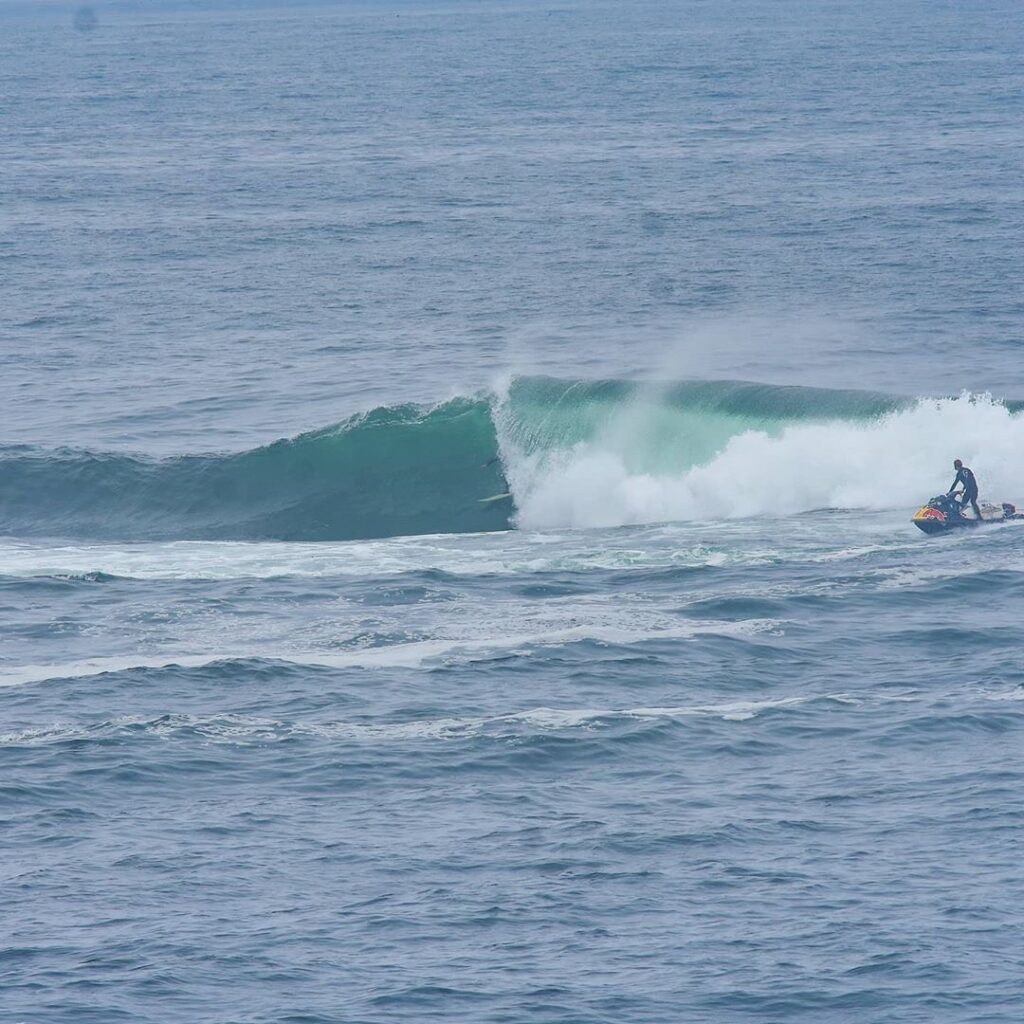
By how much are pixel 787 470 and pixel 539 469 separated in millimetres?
6737

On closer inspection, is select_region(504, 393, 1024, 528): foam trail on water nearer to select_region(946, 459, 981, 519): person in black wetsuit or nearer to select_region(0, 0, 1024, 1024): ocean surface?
select_region(0, 0, 1024, 1024): ocean surface

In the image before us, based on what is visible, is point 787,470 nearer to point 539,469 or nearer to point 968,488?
point 539,469

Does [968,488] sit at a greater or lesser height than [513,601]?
greater

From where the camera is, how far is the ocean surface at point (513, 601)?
2522cm

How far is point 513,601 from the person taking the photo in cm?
4028

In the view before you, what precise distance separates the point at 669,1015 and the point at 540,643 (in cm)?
1405

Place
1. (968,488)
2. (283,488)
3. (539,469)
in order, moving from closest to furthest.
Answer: (968,488)
(283,488)
(539,469)

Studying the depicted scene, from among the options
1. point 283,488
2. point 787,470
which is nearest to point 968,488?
point 787,470

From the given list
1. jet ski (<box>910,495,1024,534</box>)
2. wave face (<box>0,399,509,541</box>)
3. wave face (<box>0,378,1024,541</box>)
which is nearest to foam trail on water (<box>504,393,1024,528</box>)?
wave face (<box>0,378,1024,541</box>)

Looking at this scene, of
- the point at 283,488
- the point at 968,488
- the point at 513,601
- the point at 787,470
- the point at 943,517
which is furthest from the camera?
the point at 283,488

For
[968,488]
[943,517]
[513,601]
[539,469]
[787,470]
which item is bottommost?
[513,601]

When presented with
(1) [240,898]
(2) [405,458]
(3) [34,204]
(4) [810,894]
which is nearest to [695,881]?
(4) [810,894]

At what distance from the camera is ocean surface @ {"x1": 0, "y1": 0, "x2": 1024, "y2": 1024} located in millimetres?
25219

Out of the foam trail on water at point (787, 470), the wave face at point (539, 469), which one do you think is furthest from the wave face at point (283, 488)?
the foam trail on water at point (787, 470)
